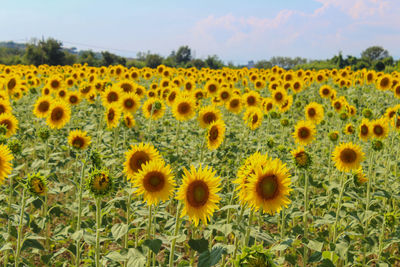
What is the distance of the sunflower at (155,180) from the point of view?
7.72 feet

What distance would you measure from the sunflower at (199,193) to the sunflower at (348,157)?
87.6 inches

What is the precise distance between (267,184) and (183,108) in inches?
133

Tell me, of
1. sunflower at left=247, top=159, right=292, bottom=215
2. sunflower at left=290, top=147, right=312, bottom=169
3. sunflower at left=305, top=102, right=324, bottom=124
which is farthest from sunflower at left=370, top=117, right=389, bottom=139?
sunflower at left=247, top=159, right=292, bottom=215

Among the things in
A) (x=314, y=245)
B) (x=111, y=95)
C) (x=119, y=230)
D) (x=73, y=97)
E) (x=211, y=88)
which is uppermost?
(x=211, y=88)

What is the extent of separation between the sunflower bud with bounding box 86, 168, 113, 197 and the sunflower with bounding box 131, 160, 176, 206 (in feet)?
0.66

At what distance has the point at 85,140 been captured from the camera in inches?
148

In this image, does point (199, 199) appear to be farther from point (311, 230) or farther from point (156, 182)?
point (311, 230)

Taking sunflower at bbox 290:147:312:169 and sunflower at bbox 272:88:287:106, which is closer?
sunflower at bbox 290:147:312:169

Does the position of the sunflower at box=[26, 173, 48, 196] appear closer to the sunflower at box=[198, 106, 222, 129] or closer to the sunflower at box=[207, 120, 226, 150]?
the sunflower at box=[207, 120, 226, 150]

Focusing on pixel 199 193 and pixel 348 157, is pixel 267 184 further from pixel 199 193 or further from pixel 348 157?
pixel 348 157

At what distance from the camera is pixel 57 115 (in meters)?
5.19

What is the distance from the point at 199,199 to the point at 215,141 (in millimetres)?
1619

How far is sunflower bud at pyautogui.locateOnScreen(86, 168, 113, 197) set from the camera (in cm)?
223

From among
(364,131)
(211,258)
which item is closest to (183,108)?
(364,131)
